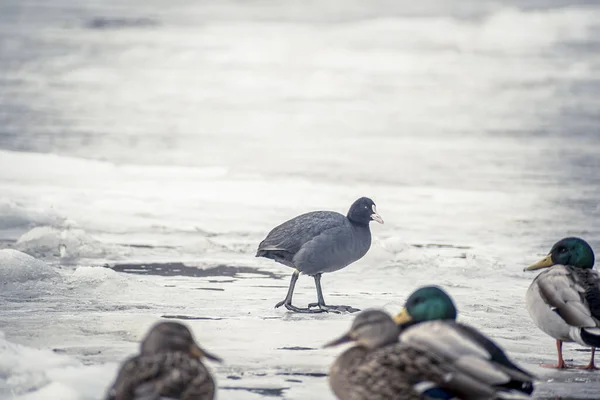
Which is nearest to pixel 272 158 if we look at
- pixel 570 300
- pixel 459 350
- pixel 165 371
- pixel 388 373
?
pixel 570 300

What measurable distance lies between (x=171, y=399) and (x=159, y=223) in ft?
26.0

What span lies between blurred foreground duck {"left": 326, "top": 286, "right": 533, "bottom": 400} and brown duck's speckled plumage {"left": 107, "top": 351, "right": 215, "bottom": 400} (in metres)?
0.67

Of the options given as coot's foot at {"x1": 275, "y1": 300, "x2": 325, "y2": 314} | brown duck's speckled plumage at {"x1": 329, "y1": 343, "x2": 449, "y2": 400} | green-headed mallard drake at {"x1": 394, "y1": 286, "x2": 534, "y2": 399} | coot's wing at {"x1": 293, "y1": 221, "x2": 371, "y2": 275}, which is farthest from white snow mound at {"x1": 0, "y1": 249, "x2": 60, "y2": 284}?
brown duck's speckled plumage at {"x1": 329, "y1": 343, "x2": 449, "y2": 400}

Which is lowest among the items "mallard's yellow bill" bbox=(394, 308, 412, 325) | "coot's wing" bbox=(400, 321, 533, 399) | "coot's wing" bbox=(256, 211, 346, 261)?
"coot's wing" bbox=(400, 321, 533, 399)

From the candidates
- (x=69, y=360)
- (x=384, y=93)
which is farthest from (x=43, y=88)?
(x=69, y=360)

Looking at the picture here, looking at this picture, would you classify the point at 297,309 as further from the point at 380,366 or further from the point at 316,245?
the point at 380,366

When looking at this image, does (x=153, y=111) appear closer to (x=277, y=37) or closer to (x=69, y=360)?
(x=277, y=37)

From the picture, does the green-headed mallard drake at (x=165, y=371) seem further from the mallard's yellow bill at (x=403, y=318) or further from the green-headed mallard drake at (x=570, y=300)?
the green-headed mallard drake at (x=570, y=300)

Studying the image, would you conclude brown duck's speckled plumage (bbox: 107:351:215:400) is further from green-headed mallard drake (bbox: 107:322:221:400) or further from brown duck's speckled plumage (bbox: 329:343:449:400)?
brown duck's speckled plumage (bbox: 329:343:449:400)

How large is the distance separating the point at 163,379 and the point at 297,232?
446 centimetres

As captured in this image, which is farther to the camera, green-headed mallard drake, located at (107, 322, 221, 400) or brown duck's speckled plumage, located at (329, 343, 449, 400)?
brown duck's speckled plumage, located at (329, 343, 449, 400)

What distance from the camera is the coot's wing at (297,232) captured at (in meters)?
8.54

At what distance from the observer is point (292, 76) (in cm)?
2078

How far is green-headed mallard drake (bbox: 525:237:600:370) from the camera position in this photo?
622 cm
